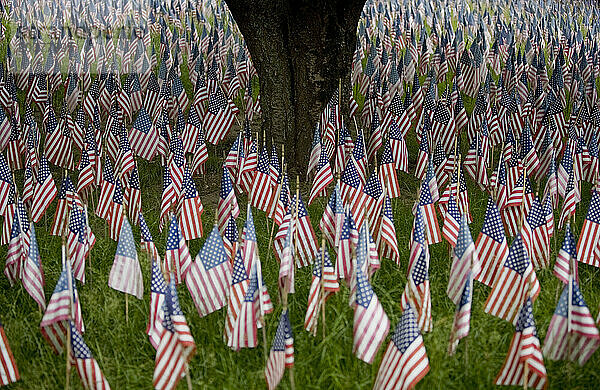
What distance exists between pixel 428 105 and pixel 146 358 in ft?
20.5

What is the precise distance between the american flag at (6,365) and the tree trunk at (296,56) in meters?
4.62

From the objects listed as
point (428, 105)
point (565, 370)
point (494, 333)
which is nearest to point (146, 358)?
point (494, 333)

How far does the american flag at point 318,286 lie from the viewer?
5656 mm

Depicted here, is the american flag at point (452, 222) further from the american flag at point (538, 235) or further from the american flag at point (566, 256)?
the american flag at point (566, 256)

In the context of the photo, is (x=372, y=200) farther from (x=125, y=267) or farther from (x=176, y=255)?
(x=125, y=267)

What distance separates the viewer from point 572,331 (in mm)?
5086

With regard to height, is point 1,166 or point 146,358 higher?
Result: point 1,166

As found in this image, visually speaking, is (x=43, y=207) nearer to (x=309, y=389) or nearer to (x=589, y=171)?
(x=309, y=389)

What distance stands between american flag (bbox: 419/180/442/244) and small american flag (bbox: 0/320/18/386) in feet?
10.6

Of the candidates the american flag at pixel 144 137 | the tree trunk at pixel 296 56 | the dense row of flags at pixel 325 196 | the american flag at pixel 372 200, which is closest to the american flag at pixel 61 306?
the dense row of flags at pixel 325 196

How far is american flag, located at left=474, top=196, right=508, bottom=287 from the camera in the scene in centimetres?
624

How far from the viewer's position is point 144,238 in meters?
6.28

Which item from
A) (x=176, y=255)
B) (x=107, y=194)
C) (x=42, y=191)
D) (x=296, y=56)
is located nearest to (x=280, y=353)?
(x=176, y=255)

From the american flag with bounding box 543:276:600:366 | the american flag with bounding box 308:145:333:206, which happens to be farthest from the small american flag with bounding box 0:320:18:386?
the american flag with bounding box 308:145:333:206
